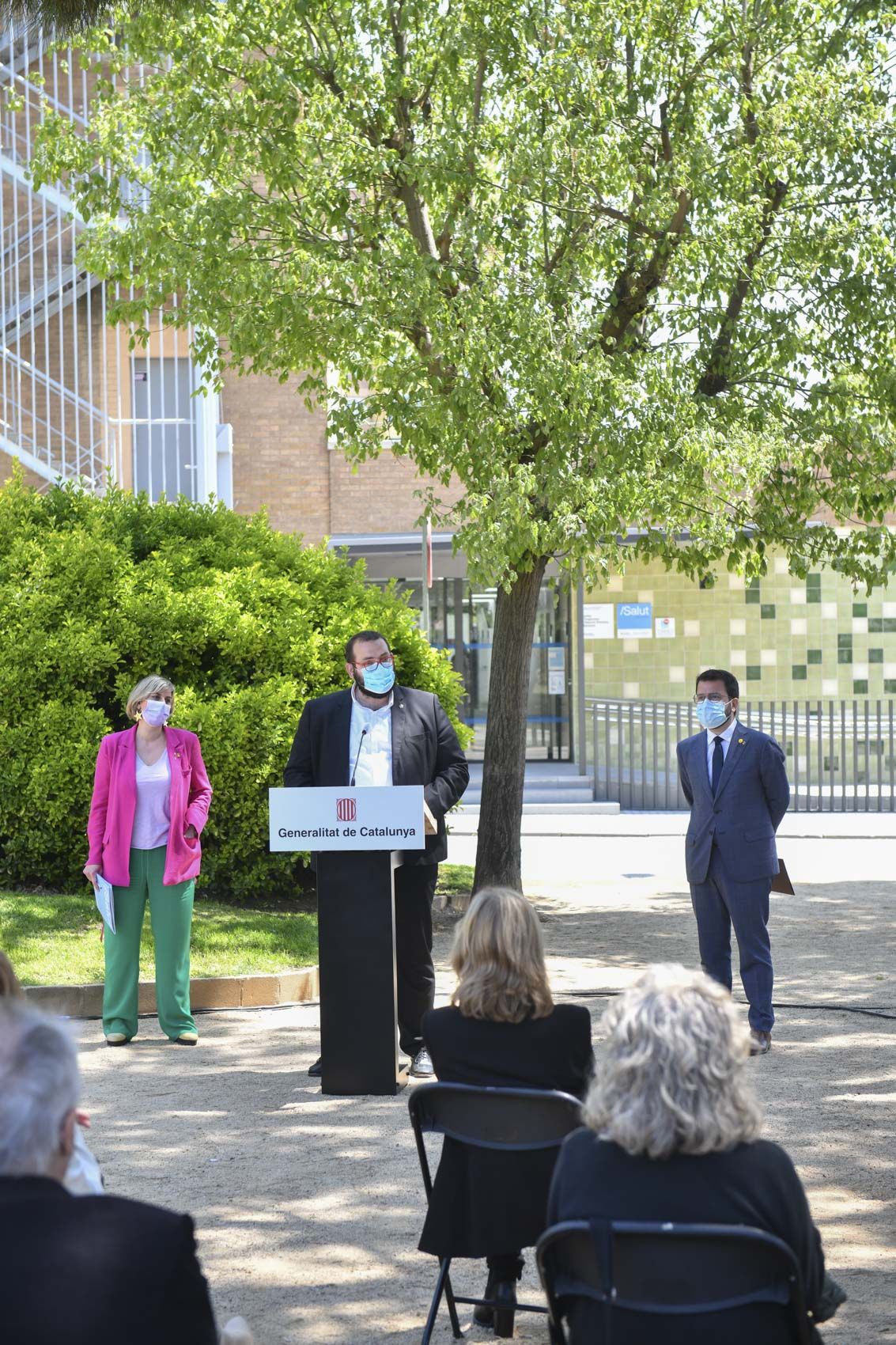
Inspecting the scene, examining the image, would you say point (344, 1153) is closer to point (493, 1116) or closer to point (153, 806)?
point (493, 1116)

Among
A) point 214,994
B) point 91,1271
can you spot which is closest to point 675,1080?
point 91,1271

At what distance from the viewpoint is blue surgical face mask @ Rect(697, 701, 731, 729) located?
8031mm

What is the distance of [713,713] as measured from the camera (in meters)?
8.04

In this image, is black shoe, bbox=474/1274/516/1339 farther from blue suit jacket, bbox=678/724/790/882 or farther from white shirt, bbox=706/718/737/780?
white shirt, bbox=706/718/737/780

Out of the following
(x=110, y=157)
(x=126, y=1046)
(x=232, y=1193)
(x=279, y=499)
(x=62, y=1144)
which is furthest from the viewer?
(x=279, y=499)

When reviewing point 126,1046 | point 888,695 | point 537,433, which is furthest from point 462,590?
point 126,1046

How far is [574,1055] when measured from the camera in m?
4.23

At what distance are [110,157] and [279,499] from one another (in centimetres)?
1208

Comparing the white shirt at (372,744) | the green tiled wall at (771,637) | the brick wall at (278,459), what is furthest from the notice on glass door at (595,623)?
the white shirt at (372,744)

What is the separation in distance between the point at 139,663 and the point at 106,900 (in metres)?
4.03

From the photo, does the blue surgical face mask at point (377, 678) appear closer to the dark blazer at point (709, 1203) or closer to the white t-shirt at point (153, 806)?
the white t-shirt at point (153, 806)

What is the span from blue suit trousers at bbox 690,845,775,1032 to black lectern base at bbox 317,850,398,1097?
184cm

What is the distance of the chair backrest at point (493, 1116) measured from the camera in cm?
390

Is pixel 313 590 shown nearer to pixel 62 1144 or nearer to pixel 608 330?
pixel 608 330
